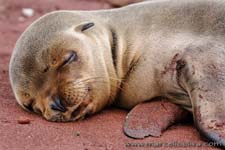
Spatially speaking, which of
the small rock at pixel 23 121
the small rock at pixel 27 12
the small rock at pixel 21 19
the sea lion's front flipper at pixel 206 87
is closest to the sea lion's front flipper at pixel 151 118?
the sea lion's front flipper at pixel 206 87

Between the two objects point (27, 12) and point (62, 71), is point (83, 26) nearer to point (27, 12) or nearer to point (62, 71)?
point (62, 71)

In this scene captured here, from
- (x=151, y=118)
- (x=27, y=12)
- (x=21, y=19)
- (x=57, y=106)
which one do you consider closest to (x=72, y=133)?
(x=57, y=106)

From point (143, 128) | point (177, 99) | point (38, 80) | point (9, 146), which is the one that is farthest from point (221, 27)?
point (9, 146)

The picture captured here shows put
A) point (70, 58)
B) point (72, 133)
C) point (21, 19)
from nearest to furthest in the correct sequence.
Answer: point (72, 133)
point (70, 58)
point (21, 19)

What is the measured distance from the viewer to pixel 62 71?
18.0 feet

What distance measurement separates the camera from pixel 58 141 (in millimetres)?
5027

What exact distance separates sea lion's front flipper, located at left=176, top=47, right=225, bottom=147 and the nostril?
911 millimetres

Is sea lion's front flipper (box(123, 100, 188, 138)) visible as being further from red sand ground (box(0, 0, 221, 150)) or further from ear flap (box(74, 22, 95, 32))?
ear flap (box(74, 22, 95, 32))

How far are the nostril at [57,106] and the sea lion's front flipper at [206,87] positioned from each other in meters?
0.91

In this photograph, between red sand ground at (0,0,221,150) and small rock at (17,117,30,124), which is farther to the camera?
small rock at (17,117,30,124)

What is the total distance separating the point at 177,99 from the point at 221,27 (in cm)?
66

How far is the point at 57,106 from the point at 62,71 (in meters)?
0.27

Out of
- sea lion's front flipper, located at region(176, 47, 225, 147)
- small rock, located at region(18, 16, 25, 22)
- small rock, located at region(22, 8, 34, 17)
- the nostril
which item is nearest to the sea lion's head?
the nostril

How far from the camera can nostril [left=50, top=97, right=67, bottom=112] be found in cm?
539
